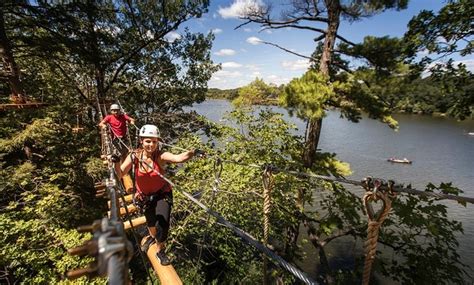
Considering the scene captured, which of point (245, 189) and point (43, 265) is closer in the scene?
point (43, 265)

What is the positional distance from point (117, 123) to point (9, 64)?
119 inches

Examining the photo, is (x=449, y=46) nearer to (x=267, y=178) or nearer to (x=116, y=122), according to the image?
(x=267, y=178)

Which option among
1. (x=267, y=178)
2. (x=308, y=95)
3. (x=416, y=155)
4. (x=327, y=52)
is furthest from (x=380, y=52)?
(x=416, y=155)

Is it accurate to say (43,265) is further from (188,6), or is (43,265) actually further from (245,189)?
(188,6)

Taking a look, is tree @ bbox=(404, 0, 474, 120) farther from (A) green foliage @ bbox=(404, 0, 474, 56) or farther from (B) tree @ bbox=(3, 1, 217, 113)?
(B) tree @ bbox=(3, 1, 217, 113)

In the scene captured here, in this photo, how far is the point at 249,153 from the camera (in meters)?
7.98

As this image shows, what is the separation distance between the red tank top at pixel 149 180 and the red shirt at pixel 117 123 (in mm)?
4126

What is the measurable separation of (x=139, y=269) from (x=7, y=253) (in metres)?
5.29

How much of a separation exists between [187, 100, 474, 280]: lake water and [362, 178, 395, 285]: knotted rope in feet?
36.1

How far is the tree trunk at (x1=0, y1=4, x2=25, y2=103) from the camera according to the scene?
709 centimetres

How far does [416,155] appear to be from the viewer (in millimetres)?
30062

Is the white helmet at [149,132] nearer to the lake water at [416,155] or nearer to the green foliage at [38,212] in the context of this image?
the green foliage at [38,212]

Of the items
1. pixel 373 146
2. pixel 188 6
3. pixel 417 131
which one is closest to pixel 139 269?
pixel 188 6

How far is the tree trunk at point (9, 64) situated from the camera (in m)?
7.09
